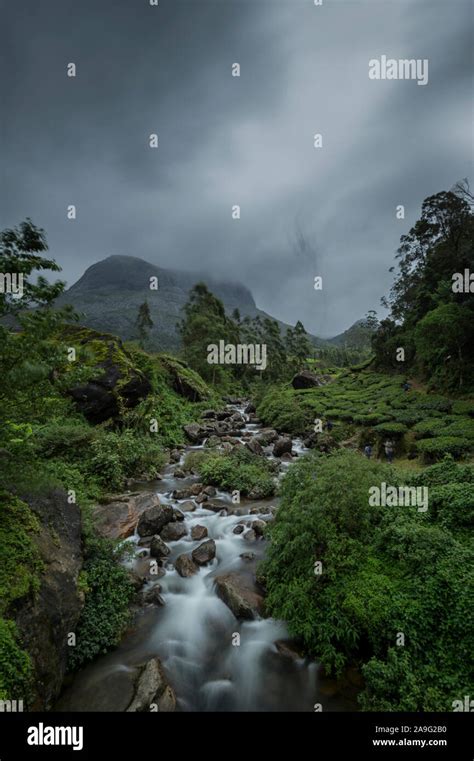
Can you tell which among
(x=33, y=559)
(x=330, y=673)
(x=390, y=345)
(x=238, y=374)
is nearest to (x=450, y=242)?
(x=390, y=345)

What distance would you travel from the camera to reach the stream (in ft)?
18.1

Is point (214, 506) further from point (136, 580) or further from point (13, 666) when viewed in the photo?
point (13, 666)

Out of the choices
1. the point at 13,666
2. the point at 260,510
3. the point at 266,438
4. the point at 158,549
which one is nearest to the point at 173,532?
the point at 158,549

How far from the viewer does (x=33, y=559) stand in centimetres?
567

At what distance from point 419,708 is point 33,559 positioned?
6581 millimetres

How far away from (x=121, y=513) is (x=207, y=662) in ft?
16.6

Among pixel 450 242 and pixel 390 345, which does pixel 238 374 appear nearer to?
pixel 390 345

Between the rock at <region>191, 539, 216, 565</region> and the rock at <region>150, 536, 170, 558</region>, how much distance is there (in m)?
0.79

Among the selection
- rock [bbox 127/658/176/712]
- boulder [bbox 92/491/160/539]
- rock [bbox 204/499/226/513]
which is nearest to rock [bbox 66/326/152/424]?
boulder [bbox 92/491/160/539]

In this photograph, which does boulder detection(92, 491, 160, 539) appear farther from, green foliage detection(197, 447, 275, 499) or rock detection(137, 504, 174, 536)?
green foliage detection(197, 447, 275, 499)

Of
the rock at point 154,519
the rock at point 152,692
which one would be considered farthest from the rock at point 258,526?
the rock at point 152,692

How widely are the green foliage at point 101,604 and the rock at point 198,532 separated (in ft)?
9.63

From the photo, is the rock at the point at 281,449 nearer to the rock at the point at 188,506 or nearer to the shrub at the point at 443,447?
the shrub at the point at 443,447

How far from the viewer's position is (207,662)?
259 inches
